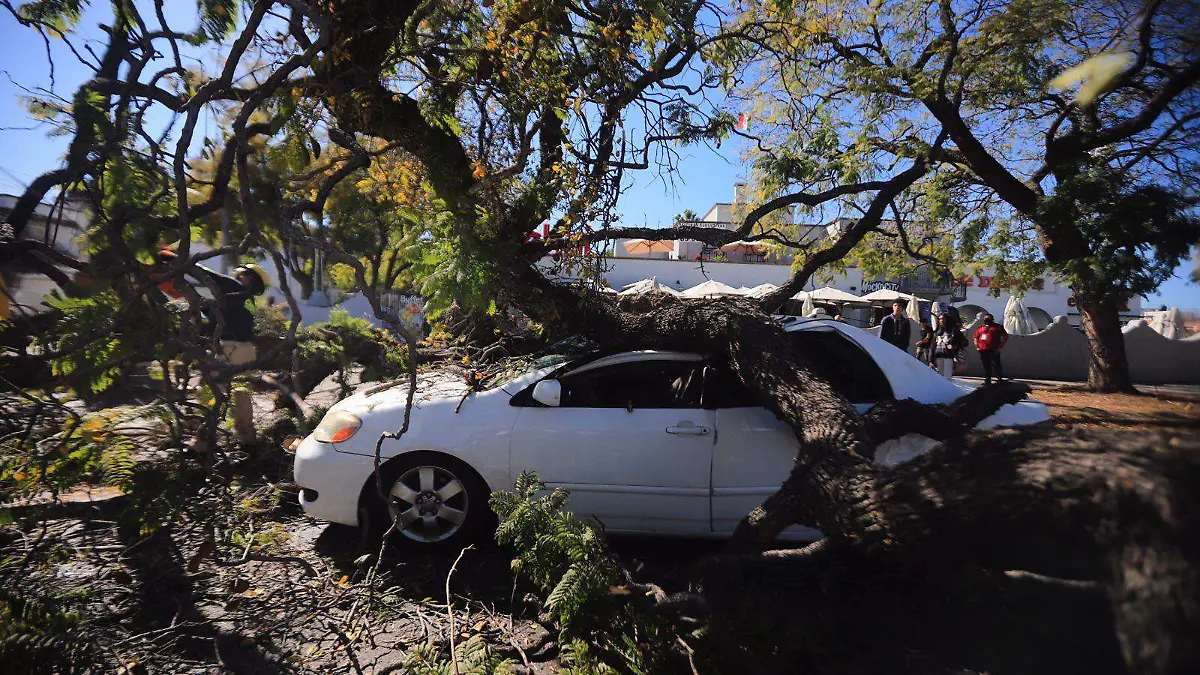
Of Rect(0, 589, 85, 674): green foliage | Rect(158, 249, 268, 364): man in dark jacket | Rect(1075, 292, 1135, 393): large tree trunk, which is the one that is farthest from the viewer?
Rect(1075, 292, 1135, 393): large tree trunk

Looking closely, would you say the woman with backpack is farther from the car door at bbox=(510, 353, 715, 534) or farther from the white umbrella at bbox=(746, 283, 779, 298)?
the car door at bbox=(510, 353, 715, 534)

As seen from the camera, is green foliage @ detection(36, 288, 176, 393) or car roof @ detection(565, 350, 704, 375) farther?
car roof @ detection(565, 350, 704, 375)

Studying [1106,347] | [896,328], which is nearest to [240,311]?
[896,328]

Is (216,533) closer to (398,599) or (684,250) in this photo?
(398,599)

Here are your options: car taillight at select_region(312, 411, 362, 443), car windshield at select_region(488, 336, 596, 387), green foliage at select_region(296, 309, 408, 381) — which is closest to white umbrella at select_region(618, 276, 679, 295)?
car windshield at select_region(488, 336, 596, 387)

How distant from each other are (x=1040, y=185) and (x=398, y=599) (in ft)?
34.3

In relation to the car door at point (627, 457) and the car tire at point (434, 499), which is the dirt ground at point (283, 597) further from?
the car door at point (627, 457)

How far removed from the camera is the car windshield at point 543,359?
13.2 ft

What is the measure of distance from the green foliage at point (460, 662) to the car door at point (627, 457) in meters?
1.19

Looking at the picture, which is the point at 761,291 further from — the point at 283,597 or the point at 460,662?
the point at 460,662

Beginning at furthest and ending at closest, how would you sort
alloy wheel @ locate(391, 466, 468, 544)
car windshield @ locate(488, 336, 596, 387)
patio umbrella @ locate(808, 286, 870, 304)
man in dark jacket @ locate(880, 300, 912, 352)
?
1. patio umbrella @ locate(808, 286, 870, 304)
2. man in dark jacket @ locate(880, 300, 912, 352)
3. car windshield @ locate(488, 336, 596, 387)
4. alloy wheel @ locate(391, 466, 468, 544)

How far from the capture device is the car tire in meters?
3.61

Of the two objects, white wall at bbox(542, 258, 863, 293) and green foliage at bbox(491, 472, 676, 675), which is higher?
white wall at bbox(542, 258, 863, 293)

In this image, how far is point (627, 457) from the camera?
3.59 metres
